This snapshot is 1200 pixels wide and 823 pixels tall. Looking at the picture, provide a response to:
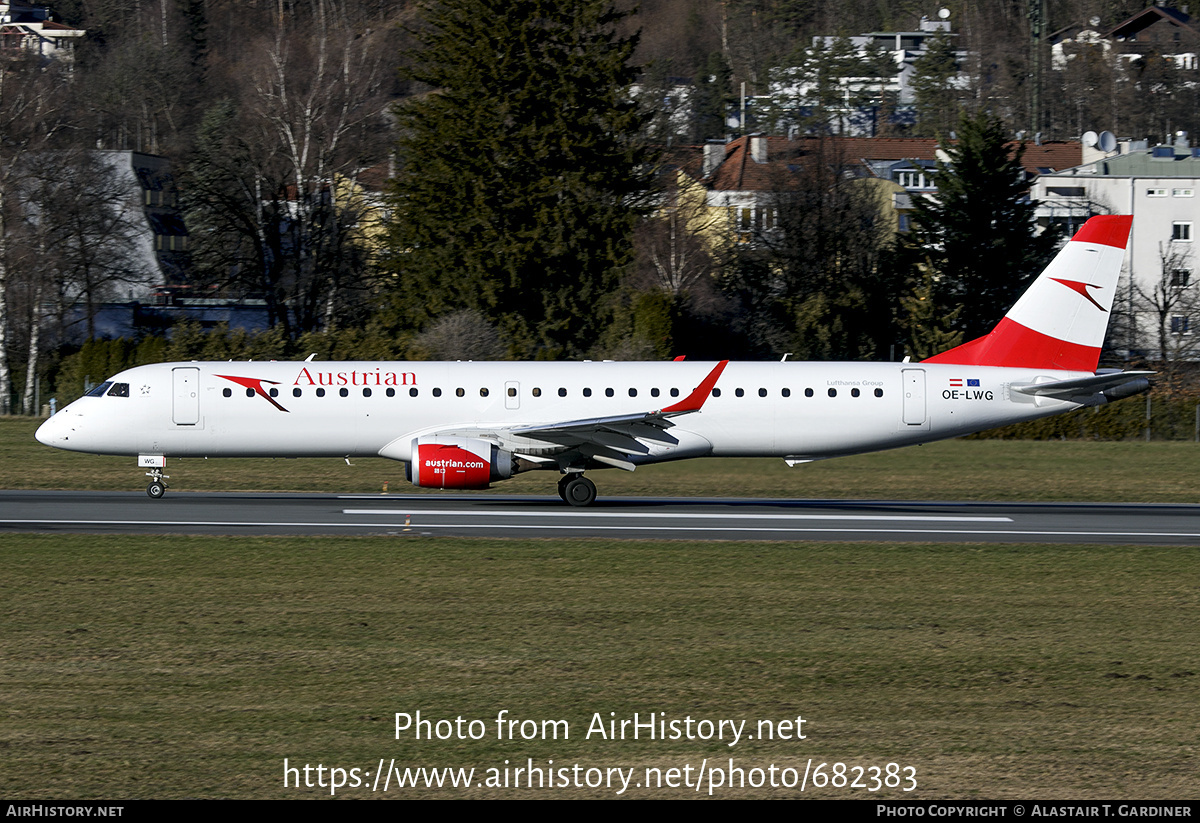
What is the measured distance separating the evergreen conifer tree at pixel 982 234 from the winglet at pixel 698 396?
39.0 metres

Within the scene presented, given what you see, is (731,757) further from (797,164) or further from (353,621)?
(797,164)

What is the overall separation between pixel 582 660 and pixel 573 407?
15766 millimetres

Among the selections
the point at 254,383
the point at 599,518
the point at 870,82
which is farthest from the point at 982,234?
the point at 870,82

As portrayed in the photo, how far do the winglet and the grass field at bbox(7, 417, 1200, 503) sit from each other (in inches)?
83.8

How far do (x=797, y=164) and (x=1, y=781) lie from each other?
77509 mm

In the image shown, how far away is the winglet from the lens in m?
29.9

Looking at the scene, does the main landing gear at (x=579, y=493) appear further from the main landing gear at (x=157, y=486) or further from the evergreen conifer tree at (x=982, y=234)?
the evergreen conifer tree at (x=982, y=234)

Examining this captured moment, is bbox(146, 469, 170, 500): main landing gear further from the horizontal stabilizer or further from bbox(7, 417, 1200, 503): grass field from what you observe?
the horizontal stabilizer

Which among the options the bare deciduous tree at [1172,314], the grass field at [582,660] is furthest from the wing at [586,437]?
the bare deciduous tree at [1172,314]

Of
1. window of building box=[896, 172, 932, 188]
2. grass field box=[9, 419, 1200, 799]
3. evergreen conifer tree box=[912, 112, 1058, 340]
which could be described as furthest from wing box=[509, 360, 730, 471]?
window of building box=[896, 172, 932, 188]

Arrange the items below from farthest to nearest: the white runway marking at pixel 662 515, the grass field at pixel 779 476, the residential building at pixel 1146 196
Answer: the residential building at pixel 1146 196
the grass field at pixel 779 476
the white runway marking at pixel 662 515

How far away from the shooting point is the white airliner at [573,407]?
2953 cm

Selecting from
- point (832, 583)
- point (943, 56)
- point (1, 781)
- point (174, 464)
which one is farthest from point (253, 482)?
point (943, 56)
